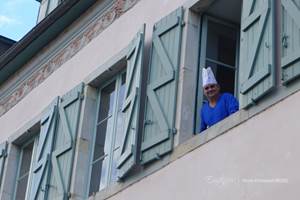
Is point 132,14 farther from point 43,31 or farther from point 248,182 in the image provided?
point 248,182

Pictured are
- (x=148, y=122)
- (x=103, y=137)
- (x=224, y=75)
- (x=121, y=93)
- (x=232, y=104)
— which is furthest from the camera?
(x=103, y=137)

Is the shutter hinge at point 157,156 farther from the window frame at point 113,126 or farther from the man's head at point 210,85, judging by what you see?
the window frame at point 113,126

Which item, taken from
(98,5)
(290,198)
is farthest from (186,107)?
(98,5)

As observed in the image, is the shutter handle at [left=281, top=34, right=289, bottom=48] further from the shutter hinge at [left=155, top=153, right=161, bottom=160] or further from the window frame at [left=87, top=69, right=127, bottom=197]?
the window frame at [left=87, top=69, right=127, bottom=197]

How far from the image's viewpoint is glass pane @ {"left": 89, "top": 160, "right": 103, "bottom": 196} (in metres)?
9.02

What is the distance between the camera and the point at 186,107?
7.75 metres

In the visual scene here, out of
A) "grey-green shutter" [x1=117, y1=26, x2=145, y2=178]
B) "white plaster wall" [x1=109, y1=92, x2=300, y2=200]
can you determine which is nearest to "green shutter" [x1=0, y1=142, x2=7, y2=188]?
"grey-green shutter" [x1=117, y1=26, x2=145, y2=178]

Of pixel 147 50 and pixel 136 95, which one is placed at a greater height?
pixel 147 50

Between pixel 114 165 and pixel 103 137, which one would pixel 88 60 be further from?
pixel 114 165

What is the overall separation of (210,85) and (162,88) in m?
0.67

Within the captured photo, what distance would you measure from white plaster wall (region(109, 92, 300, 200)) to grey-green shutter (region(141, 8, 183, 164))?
31 cm

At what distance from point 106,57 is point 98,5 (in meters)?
0.88

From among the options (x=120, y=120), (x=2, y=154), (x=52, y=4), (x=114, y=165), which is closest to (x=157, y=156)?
(x=114, y=165)

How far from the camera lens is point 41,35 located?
10.8 metres
